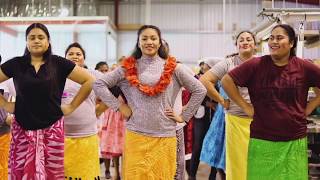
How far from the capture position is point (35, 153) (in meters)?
2.54

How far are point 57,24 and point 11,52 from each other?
4.35 ft

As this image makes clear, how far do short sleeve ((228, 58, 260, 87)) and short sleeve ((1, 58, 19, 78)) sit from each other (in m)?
1.30

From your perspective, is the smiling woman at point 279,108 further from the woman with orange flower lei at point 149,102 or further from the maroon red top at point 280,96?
the woman with orange flower lei at point 149,102

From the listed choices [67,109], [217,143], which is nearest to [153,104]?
[67,109]

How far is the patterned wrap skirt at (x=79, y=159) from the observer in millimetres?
3156

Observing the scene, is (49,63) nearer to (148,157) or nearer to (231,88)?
(148,157)

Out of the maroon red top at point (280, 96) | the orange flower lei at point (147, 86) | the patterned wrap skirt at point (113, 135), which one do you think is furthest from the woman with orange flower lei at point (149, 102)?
the patterned wrap skirt at point (113, 135)

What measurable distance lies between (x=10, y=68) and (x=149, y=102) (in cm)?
85

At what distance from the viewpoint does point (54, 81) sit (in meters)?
2.62

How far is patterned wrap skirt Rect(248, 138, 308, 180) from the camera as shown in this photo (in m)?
2.55

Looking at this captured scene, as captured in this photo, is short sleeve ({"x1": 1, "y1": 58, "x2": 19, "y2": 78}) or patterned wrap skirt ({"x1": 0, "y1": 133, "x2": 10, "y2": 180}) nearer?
short sleeve ({"x1": 1, "y1": 58, "x2": 19, "y2": 78})

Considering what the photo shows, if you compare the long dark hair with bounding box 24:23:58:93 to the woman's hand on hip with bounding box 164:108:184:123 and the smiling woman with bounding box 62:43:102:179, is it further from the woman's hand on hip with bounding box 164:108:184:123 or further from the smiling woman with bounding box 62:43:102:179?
the woman's hand on hip with bounding box 164:108:184:123

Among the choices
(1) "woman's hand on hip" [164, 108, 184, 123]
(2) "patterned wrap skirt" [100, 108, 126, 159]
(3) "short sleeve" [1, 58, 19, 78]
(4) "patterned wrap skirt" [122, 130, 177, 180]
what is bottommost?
(2) "patterned wrap skirt" [100, 108, 126, 159]

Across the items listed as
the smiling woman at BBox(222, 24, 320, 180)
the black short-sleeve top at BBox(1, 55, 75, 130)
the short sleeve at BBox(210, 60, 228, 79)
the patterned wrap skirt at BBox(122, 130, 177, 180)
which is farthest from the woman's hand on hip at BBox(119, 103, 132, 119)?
the short sleeve at BBox(210, 60, 228, 79)
